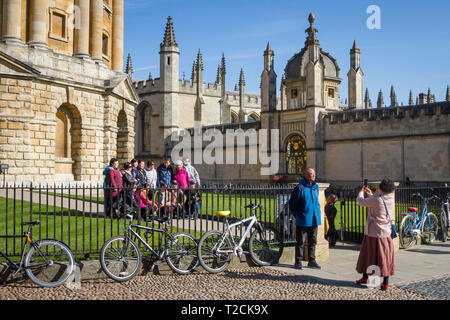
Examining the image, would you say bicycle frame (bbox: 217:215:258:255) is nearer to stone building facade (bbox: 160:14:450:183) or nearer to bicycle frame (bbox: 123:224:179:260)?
bicycle frame (bbox: 123:224:179:260)

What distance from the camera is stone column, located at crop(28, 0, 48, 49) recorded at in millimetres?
19041

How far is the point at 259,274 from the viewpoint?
25.5 ft

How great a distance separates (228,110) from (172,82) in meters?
8.88

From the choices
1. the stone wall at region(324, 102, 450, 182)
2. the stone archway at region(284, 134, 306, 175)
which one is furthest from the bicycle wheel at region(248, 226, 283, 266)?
the stone archway at region(284, 134, 306, 175)

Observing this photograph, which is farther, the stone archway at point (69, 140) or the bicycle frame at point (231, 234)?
the stone archway at point (69, 140)

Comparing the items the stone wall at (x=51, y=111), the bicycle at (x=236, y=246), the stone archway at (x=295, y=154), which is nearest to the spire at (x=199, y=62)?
the stone archway at (x=295, y=154)

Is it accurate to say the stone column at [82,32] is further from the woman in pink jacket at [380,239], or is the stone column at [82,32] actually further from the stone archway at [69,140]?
the woman in pink jacket at [380,239]

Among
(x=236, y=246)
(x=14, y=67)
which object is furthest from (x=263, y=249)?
(x=14, y=67)

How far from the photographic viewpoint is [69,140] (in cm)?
2023

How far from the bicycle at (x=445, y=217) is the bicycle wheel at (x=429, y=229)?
0.23 m

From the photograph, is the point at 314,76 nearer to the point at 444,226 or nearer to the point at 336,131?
the point at 336,131

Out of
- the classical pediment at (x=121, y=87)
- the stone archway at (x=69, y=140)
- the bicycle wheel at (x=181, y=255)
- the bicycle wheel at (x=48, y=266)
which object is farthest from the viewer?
the classical pediment at (x=121, y=87)

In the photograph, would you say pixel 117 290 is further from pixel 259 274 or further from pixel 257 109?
pixel 257 109

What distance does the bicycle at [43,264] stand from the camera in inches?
261
